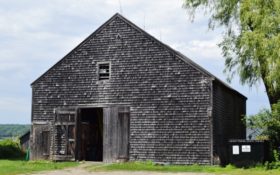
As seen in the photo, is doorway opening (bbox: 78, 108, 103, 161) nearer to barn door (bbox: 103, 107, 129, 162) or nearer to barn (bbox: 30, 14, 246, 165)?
barn (bbox: 30, 14, 246, 165)

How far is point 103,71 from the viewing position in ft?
95.8

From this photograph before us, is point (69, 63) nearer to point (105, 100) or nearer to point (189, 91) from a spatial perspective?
point (105, 100)

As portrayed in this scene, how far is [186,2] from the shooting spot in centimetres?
3238

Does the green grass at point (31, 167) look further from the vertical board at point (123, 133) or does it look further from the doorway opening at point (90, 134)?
the vertical board at point (123, 133)

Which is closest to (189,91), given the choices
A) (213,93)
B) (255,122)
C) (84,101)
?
(213,93)

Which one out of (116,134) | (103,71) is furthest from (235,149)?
(103,71)

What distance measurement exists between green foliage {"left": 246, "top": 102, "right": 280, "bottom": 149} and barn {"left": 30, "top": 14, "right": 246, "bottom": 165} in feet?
6.11

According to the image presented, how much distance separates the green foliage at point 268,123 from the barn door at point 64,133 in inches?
383

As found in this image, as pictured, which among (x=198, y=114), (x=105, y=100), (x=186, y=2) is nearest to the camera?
(x=198, y=114)

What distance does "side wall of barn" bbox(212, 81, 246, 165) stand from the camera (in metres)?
26.8

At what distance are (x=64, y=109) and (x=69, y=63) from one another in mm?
2658

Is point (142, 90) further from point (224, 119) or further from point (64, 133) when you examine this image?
point (64, 133)

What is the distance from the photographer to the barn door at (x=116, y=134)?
92.5ft

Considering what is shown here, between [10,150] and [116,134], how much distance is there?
44.1 feet
